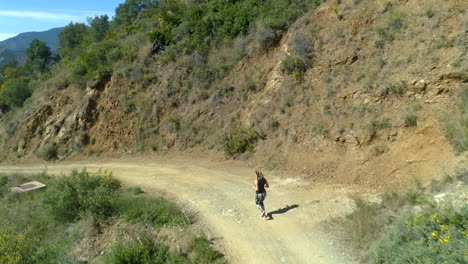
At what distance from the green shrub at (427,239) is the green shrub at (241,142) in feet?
28.6

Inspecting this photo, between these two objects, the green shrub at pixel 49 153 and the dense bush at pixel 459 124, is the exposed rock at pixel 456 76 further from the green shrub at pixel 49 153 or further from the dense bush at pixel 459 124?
the green shrub at pixel 49 153

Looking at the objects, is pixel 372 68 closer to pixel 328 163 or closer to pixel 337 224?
pixel 328 163

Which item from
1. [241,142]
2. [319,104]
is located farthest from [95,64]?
[319,104]

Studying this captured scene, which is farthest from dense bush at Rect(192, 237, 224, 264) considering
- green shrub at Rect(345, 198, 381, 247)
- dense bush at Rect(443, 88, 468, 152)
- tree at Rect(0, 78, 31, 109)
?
tree at Rect(0, 78, 31, 109)

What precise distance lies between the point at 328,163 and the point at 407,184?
2.84 metres

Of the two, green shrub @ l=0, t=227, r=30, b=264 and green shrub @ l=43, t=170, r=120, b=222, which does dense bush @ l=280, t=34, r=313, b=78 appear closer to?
green shrub @ l=43, t=170, r=120, b=222

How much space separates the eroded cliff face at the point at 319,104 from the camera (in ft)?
33.7

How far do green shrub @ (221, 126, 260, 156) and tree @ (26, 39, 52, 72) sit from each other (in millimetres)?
40691

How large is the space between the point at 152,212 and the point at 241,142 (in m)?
6.11

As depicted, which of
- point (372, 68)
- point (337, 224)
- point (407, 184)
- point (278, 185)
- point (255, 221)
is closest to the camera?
point (337, 224)

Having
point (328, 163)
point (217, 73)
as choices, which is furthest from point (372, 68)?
point (217, 73)

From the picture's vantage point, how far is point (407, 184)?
889 cm

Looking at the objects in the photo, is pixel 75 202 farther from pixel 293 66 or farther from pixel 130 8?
pixel 130 8

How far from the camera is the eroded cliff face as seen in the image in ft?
33.7
